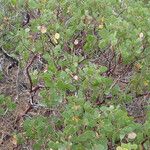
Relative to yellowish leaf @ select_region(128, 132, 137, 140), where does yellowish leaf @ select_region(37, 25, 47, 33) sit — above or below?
below

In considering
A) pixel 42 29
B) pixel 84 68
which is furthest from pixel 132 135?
pixel 42 29

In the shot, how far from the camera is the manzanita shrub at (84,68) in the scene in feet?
8.57

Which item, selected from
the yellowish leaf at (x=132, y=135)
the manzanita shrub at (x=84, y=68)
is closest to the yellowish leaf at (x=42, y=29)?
the manzanita shrub at (x=84, y=68)

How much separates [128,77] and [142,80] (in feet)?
0.56

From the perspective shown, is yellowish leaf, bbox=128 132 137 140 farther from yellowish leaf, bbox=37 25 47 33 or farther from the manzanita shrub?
yellowish leaf, bbox=37 25 47 33

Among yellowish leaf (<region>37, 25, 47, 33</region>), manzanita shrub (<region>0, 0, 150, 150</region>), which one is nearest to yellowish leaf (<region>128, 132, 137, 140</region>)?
manzanita shrub (<region>0, 0, 150, 150</region>)

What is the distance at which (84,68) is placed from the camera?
2850mm

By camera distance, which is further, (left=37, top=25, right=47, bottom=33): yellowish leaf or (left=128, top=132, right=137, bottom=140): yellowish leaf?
(left=37, top=25, right=47, bottom=33): yellowish leaf

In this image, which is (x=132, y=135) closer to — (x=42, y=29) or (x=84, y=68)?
(x=84, y=68)

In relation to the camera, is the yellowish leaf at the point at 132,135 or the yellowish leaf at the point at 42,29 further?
the yellowish leaf at the point at 42,29

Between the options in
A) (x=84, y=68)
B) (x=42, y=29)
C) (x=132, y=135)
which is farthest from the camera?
(x=42, y=29)

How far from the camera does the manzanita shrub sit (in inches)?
103

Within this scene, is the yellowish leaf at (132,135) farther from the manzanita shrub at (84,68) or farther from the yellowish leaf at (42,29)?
the yellowish leaf at (42,29)

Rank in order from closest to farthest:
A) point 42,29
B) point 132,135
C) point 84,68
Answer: point 132,135
point 84,68
point 42,29
